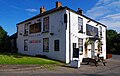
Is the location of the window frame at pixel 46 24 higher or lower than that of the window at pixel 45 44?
higher

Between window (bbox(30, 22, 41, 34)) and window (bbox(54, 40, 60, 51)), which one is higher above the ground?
window (bbox(30, 22, 41, 34))

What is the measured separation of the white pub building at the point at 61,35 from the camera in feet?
67.2

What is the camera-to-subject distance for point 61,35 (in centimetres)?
2062

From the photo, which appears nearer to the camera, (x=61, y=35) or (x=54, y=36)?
(x=61, y=35)

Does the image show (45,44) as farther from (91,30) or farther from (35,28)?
(91,30)

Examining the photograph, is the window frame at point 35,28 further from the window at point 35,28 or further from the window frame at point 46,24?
the window frame at point 46,24

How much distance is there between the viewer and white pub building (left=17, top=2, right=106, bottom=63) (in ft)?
67.2

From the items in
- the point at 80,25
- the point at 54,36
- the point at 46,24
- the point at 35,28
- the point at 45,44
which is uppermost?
the point at 46,24

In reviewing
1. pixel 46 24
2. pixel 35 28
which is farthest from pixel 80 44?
pixel 35 28

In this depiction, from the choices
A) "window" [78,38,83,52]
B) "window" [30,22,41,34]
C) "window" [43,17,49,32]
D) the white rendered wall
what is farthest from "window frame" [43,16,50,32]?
"window" [78,38,83,52]

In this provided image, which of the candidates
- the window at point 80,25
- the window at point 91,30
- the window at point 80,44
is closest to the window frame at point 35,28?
the window at point 80,25

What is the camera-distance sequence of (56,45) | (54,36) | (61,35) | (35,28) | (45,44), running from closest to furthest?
(61,35) → (56,45) → (54,36) → (45,44) → (35,28)

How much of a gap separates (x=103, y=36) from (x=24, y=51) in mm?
13662

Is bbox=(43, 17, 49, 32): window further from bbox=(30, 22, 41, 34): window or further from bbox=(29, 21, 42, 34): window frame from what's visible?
bbox=(30, 22, 41, 34): window
